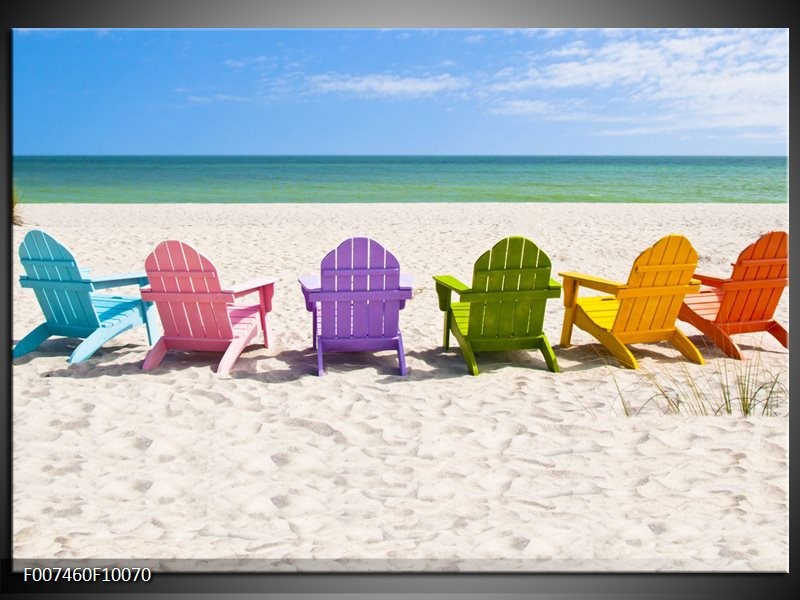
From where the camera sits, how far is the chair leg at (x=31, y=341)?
529 centimetres

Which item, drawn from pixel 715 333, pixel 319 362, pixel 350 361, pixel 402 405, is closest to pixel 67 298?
pixel 319 362

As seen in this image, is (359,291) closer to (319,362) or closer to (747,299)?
(319,362)

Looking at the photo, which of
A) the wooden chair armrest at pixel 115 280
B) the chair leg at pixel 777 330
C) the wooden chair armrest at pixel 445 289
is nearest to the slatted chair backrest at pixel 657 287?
the chair leg at pixel 777 330

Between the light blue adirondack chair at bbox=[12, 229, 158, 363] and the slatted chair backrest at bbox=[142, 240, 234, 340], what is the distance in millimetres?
489

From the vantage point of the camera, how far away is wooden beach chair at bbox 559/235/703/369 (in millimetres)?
4973

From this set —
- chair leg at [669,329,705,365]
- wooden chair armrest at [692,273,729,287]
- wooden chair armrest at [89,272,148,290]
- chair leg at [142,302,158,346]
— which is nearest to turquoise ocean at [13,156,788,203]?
wooden chair armrest at [692,273,729,287]

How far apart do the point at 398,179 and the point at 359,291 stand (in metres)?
30.3

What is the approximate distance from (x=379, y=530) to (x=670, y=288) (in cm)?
308

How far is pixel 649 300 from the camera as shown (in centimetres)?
511

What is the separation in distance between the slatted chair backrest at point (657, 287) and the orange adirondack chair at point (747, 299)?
1.47ft

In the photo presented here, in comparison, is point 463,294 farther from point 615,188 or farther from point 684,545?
point 615,188

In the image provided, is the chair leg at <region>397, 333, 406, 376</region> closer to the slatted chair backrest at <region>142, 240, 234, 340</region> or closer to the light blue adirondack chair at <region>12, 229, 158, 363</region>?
the slatted chair backrest at <region>142, 240, 234, 340</region>

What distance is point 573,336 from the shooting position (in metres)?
6.07

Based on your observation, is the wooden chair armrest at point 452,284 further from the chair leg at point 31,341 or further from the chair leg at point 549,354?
the chair leg at point 31,341
